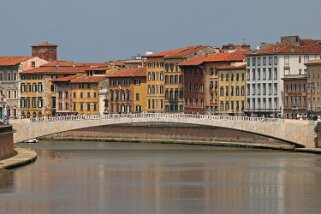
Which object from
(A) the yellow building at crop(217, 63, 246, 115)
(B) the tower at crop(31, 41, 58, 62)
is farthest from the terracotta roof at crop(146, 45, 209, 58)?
(B) the tower at crop(31, 41, 58, 62)

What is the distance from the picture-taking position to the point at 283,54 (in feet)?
352

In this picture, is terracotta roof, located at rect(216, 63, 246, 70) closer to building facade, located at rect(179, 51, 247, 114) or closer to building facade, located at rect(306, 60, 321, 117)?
building facade, located at rect(179, 51, 247, 114)

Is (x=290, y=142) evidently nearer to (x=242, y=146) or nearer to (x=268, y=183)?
(x=242, y=146)

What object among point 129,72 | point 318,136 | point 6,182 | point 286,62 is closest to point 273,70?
point 286,62

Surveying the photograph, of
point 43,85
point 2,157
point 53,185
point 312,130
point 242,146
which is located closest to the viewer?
point 53,185

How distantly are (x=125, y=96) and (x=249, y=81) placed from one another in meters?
14.4

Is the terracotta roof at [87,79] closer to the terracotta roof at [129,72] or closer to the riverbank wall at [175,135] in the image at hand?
the terracotta roof at [129,72]

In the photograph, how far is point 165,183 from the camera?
66.9m

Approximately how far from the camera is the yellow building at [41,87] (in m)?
130

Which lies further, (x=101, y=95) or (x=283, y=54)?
(x=101, y=95)

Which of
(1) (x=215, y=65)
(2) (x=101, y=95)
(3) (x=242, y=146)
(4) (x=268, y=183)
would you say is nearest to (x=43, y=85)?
(2) (x=101, y=95)

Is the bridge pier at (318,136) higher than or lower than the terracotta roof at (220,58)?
lower

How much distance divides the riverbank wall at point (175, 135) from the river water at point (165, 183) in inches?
372

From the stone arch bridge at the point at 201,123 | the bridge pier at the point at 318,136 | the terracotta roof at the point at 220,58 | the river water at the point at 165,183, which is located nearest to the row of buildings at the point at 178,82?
the terracotta roof at the point at 220,58
